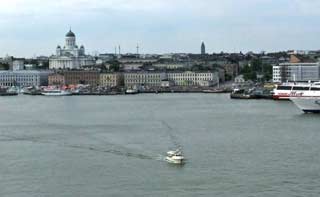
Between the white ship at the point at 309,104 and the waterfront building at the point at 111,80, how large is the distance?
69.3ft

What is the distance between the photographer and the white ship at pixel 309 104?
14516 mm

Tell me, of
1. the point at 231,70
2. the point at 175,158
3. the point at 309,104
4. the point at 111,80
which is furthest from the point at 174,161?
the point at 231,70

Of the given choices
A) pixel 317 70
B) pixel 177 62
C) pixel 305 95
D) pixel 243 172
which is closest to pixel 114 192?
pixel 243 172

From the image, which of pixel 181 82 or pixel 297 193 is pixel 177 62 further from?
pixel 297 193

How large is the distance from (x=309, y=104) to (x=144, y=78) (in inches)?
856

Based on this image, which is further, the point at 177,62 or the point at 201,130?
the point at 177,62

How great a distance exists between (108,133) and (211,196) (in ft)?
14.7

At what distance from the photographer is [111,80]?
3616 cm

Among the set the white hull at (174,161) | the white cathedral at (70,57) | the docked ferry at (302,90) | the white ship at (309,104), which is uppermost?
the white cathedral at (70,57)

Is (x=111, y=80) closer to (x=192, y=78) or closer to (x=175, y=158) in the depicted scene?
(x=192, y=78)

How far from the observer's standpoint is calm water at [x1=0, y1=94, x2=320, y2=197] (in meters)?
6.63

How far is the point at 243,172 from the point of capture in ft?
23.7

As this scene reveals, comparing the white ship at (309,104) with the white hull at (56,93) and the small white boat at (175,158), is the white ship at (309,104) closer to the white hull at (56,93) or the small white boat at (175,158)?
the small white boat at (175,158)

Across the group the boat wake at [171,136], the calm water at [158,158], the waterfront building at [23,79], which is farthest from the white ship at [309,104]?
the waterfront building at [23,79]
